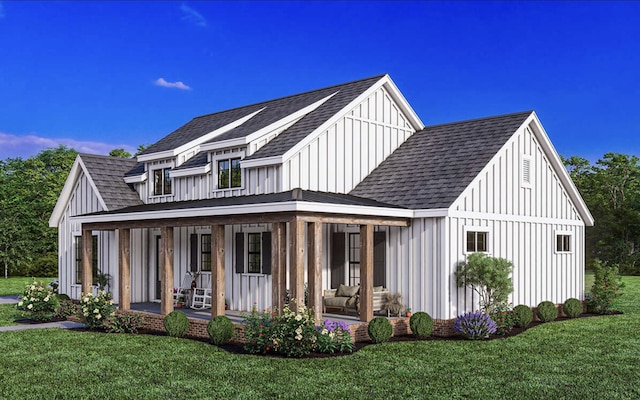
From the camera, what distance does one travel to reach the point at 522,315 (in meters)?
19.1

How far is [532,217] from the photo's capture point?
21.5m

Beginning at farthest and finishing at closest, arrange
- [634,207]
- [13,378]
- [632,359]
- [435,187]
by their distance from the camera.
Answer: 1. [634,207]
2. [435,187]
3. [632,359]
4. [13,378]

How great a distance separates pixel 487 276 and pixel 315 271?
471cm

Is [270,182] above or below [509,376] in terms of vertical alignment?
above

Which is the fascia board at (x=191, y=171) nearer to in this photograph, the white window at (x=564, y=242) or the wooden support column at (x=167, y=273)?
the wooden support column at (x=167, y=273)

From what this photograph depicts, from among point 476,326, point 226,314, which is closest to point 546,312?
point 476,326

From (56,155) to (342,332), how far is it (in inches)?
2295

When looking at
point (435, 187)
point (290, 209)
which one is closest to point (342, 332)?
point (290, 209)

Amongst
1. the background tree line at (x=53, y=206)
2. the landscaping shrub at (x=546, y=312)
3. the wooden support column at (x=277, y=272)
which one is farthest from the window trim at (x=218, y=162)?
the background tree line at (x=53, y=206)

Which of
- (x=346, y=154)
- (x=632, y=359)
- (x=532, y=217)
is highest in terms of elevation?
(x=346, y=154)

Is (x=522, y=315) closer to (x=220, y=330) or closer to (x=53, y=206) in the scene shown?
(x=220, y=330)

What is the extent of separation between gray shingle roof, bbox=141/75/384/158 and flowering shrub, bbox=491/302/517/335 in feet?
24.1

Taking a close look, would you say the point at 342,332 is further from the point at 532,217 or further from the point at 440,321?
the point at 532,217

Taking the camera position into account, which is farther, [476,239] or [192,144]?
[192,144]
